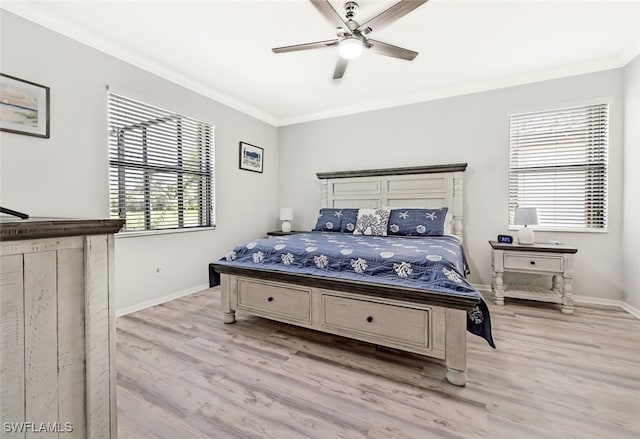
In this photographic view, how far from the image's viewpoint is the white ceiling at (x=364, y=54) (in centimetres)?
218

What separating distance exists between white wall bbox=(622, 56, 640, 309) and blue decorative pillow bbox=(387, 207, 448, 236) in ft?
5.60

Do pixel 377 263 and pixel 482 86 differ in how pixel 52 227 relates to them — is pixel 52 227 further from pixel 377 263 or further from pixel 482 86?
pixel 482 86

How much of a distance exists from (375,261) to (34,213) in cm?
266

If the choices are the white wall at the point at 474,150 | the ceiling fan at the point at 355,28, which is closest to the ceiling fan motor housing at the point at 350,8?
the ceiling fan at the point at 355,28

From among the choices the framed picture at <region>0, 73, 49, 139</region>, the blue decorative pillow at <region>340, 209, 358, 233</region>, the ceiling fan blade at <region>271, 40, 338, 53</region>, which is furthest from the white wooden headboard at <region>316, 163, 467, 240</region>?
the framed picture at <region>0, 73, 49, 139</region>

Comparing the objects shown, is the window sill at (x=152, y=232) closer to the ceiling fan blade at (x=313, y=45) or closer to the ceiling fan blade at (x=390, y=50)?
the ceiling fan blade at (x=313, y=45)

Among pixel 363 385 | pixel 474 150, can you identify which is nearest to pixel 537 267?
pixel 474 150

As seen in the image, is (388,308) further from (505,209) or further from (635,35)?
(635,35)

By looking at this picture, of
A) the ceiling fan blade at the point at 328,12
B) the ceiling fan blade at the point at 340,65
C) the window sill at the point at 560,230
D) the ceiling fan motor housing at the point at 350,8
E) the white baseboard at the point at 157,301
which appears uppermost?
the ceiling fan motor housing at the point at 350,8

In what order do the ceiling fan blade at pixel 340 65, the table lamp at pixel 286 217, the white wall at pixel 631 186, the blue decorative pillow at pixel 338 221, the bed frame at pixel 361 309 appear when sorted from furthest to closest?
the table lamp at pixel 286 217
the blue decorative pillow at pixel 338 221
the white wall at pixel 631 186
the ceiling fan blade at pixel 340 65
the bed frame at pixel 361 309

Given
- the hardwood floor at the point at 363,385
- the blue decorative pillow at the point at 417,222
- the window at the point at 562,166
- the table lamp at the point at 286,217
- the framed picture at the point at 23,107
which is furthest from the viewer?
the table lamp at the point at 286,217

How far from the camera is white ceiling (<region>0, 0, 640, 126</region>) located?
2.18 metres

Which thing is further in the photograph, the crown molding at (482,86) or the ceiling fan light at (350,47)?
the crown molding at (482,86)

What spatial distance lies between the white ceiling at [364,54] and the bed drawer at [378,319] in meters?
2.27
